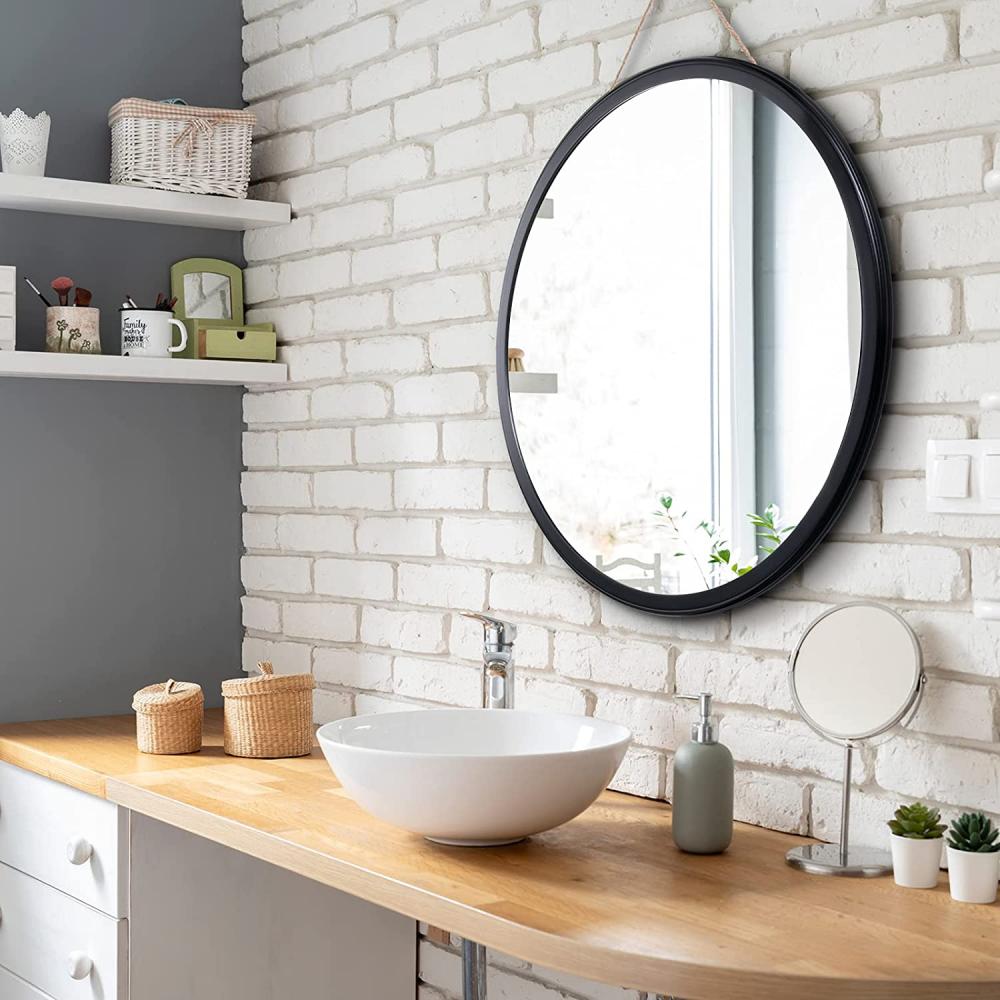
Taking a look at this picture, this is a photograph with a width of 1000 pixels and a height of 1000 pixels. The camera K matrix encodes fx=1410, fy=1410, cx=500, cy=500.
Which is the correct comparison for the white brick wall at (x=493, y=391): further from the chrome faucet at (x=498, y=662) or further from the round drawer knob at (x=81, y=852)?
the round drawer knob at (x=81, y=852)

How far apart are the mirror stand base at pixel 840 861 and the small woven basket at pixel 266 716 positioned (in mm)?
927

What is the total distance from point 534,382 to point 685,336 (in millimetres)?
322

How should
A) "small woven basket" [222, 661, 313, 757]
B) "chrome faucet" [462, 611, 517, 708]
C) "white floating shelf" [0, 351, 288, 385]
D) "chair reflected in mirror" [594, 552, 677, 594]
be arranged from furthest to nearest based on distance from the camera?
1. "white floating shelf" [0, 351, 288, 385]
2. "small woven basket" [222, 661, 313, 757]
3. "chrome faucet" [462, 611, 517, 708]
4. "chair reflected in mirror" [594, 552, 677, 594]

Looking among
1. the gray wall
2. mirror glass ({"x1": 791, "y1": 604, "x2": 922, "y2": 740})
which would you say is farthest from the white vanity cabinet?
mirror glass ({"x1": 791, "y1": 604, "x2": 922, "y2": 740})

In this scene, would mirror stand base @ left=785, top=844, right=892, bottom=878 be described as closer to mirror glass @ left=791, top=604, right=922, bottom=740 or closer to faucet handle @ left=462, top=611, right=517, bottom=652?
mirror glass @ left=791, top=604, right=922, bottom=740

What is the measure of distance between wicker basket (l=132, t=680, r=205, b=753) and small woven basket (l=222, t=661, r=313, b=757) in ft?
0.20

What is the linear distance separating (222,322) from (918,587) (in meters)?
1.55

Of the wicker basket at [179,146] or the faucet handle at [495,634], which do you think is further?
the wicker basket at [179,146]

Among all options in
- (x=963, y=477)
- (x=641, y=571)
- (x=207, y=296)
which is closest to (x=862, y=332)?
(x=963, y=477)

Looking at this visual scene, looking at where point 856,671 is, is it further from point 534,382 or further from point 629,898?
point 534,382

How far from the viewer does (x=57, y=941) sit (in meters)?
2.26

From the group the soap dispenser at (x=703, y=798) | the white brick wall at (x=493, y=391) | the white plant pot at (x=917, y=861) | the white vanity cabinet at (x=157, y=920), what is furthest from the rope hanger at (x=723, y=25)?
the white vanity cabinet at (x=157, y=920)

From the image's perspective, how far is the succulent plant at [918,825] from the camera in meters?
1.56

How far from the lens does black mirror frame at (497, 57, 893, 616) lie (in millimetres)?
1707
